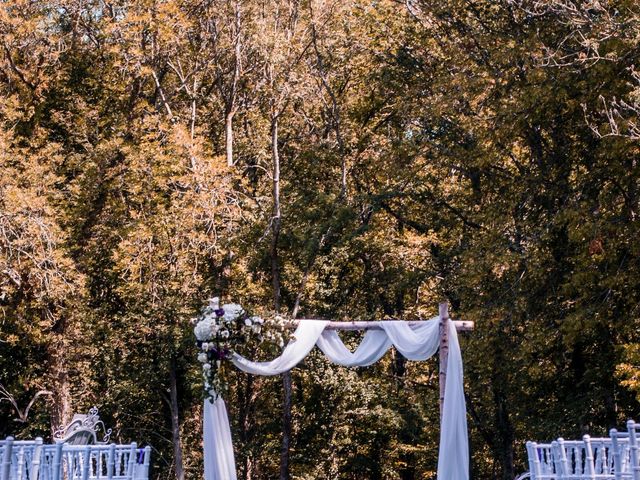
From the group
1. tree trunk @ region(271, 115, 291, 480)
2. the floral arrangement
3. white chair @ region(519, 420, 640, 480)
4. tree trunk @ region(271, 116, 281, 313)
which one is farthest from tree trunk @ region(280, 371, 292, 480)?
white chair @ region(519, 420, 640, 480)

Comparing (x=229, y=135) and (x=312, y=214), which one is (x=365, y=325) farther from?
(x=229, y=135)

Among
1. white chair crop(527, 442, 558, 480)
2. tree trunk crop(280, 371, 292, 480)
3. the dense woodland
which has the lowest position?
white chair crop(527, 442, 558, 480)

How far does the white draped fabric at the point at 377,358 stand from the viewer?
34.1 feet

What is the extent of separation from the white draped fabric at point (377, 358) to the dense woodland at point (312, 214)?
3.82 m

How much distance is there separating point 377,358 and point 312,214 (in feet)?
26.1

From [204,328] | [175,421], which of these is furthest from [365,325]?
[175,421]

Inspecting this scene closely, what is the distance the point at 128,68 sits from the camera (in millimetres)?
17594

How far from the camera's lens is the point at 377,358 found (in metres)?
11.1

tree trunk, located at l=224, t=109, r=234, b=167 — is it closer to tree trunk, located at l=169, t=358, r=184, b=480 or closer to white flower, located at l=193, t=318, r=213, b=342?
tree trunk, located at l=169, t=358, r=184, b=480

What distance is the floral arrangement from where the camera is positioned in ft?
35.3

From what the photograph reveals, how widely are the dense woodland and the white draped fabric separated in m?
3.82

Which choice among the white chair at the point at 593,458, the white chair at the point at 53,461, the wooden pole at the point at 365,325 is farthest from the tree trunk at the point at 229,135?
the white chair at the point at 593,458

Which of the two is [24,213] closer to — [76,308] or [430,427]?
[76,308]

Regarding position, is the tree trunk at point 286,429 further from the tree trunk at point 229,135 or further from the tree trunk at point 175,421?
the tree trunk at point 229,135
